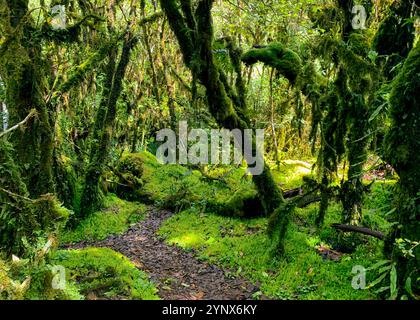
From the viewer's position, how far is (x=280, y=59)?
24.6 feet

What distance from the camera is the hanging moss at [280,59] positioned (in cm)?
740

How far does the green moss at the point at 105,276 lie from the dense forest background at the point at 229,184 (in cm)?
3

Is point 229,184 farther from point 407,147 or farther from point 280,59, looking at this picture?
point 407,147

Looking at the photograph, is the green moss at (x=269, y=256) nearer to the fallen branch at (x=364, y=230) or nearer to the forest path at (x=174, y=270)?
the forest path at (x=174, y=270)

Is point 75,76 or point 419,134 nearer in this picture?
point 419,134

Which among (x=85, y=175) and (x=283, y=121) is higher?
(x=283, y=121)

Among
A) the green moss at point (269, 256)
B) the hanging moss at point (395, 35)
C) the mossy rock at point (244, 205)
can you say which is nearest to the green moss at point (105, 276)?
the green moss at point (269, 256)

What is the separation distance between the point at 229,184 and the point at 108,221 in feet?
12.7

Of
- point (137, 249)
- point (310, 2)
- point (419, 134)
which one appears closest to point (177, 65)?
point (310, 2)
